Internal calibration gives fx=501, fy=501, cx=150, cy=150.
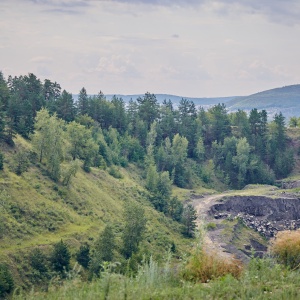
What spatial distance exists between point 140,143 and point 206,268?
94353 mm

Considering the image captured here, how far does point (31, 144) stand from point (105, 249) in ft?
96.7

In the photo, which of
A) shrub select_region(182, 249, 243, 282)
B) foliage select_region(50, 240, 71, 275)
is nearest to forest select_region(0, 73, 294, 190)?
foliage select_region(50, 240, 71, 275)

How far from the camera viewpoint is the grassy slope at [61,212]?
50500mm

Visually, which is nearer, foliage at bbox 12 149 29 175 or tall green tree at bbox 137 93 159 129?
foliage at bbox 12 149 29 175

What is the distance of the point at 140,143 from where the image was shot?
111812mm

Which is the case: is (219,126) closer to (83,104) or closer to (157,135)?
(157,135)

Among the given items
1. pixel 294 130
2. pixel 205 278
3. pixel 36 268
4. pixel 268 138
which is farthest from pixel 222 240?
pixel 294 130

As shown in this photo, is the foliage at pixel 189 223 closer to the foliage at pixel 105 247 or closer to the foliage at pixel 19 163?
the foliage at pixel 19 163

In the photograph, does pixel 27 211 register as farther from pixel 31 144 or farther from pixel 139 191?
pixel 139 191

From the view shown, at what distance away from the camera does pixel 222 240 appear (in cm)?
6725

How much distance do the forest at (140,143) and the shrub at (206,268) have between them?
31.8 meters

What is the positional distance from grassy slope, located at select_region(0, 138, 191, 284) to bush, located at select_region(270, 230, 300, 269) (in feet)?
93.0

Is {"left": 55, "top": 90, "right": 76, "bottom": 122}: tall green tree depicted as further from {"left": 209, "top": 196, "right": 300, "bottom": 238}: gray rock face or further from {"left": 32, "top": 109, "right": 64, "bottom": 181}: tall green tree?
{"left": 209, "top": 196, "right": 300, "bottom": 238}: gray rock face

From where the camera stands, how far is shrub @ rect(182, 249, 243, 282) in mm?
17609
